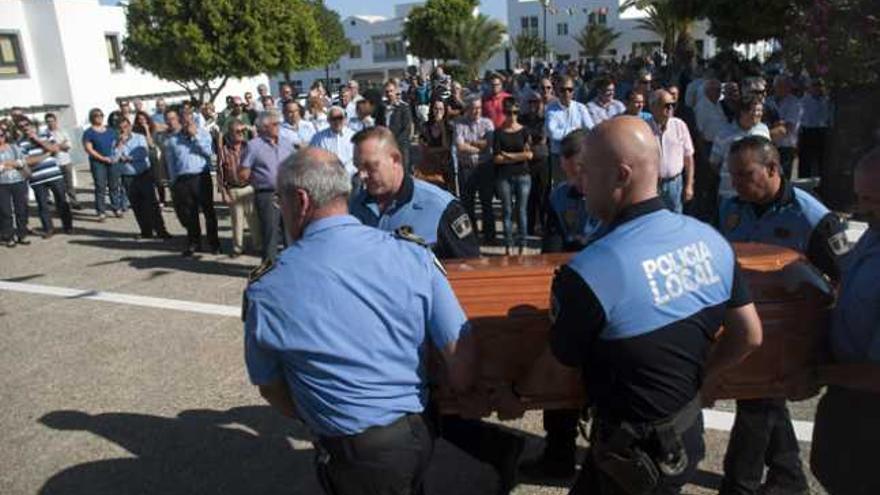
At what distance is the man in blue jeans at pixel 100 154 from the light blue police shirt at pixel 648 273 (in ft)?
32.5

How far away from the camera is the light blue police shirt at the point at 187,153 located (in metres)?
7.84

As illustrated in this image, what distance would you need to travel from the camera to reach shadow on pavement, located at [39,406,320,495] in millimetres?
3471

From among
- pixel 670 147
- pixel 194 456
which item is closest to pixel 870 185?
→ pixel 194 456

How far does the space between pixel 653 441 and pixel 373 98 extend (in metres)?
8.82

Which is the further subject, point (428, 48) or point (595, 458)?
point (428, 48)

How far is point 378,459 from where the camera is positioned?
2000 millimetres

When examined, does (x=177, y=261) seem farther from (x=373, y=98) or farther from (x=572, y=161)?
(x=572, y=161)

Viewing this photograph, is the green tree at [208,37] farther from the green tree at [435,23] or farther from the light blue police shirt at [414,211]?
the green tree at [435,23]

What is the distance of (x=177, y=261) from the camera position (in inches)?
316

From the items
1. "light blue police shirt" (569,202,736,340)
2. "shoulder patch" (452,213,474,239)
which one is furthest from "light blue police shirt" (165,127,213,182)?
"light blue police shirt" (569,202,736,340)

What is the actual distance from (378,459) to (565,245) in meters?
1.67

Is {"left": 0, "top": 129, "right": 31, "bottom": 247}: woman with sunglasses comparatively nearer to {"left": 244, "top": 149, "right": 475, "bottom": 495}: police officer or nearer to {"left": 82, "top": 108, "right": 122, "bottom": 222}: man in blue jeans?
{"left": 82, "top": 108, "right": 122, "bottom": 222}: man in blue jeans

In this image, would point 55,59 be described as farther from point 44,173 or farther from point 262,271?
point 262,271

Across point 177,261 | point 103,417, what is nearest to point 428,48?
point 177,261
